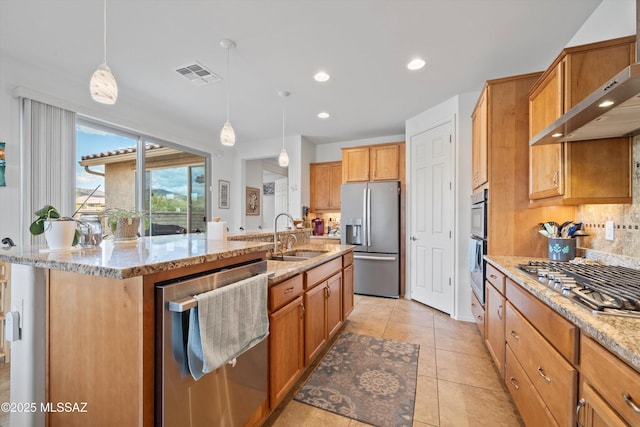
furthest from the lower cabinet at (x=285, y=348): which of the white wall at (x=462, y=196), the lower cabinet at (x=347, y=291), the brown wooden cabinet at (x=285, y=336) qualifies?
the white wall at (x=462, y=196)

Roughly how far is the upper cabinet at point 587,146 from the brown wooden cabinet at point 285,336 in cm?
182

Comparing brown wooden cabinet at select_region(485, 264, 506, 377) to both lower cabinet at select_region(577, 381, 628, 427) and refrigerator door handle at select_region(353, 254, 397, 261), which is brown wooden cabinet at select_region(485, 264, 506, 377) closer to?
lower cabinet at select_region(577, 381, 628, 427)

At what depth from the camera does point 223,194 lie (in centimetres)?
512

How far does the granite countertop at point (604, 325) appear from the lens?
0.70 meters

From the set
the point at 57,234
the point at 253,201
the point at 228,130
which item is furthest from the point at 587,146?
the point at 253,201

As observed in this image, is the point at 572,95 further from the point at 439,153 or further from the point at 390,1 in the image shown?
the point at 439,153

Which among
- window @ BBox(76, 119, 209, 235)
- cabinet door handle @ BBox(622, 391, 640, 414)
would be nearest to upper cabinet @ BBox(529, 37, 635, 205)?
cabinet door handle @ BBox(622, 391, 640, 414)

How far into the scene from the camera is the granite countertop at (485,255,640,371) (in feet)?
2.29

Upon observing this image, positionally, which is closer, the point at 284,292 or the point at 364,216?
the point at 284,292

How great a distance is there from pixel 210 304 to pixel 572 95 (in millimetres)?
2249

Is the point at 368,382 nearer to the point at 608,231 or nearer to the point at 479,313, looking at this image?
the point at 479,313

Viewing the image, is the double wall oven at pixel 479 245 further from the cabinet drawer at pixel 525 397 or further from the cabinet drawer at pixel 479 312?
the cabinet drawer at pixel 525 397

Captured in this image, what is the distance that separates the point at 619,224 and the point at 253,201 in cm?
534

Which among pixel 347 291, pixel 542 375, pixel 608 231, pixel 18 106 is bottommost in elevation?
pixel 347 291
